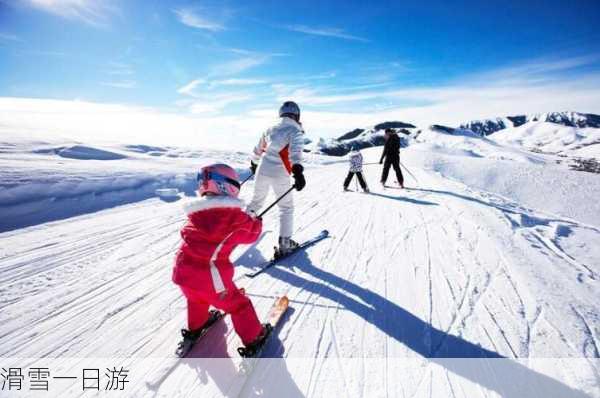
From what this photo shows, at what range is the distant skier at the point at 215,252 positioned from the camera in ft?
8.09

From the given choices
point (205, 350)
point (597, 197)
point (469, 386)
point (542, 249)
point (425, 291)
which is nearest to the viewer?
point (469, 386)

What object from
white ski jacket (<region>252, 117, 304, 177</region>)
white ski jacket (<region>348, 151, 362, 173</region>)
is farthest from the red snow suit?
white ski jacket (<region>348, 151, 362, 173</region>)

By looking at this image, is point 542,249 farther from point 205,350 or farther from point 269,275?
point 205,350

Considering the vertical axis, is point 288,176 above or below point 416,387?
above

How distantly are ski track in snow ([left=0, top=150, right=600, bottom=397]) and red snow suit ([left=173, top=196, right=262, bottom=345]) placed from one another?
0.46 metres

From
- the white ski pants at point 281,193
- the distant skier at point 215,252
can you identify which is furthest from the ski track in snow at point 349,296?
the white ski pants at point 281,193

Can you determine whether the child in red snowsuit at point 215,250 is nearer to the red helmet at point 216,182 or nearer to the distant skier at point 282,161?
the red helmet at point 216,182

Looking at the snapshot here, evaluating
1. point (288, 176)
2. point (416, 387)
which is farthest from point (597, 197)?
point (416, 387)

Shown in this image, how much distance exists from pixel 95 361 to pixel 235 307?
1244mm

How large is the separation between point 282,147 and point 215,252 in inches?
89.1

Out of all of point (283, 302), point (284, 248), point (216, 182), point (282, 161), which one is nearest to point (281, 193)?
point (282, 161)

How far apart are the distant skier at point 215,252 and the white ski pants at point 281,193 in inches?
73.9

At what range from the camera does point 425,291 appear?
3533mm

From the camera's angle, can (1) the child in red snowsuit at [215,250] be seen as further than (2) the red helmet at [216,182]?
No
